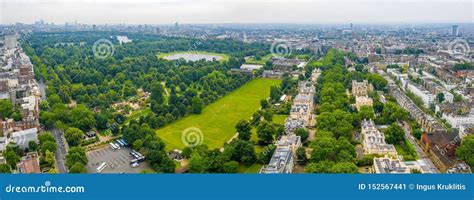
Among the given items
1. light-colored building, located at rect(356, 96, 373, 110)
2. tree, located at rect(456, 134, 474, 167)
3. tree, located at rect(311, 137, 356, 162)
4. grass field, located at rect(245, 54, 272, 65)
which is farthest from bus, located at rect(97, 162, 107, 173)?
grass field, located at rect(245, 54, 272, 65)

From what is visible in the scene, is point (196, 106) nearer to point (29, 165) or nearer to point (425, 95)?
point (29, 165)

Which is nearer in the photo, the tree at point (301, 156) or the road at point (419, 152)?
the road at point (419, 152)

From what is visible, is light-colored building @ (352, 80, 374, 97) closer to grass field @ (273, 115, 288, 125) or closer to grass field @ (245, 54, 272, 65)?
grass field @ (273, 115, 288, 125)

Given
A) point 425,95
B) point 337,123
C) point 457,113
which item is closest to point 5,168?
point 337,123

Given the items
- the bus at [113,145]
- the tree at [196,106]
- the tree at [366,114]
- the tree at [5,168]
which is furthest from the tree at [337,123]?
the tree at [5,168]

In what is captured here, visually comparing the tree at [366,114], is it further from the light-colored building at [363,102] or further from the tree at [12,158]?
the tree at [12,158]

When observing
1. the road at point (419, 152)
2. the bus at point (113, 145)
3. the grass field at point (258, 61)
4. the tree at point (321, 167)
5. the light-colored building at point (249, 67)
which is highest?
the grass field at point (258, 61)
